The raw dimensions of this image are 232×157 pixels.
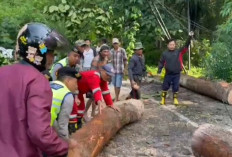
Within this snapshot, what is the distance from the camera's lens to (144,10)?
1556cm

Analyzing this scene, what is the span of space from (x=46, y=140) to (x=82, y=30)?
13817 mm

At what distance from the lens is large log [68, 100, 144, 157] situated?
4910 millimetres

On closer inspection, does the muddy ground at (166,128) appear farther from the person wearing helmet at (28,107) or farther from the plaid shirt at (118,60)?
the person wearing helmet at (28,107)

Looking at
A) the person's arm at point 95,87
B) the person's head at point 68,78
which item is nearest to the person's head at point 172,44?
the person's arm at point 95,87

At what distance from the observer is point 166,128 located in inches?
305

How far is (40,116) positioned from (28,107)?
95 mm

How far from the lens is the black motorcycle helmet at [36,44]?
241 centimetres

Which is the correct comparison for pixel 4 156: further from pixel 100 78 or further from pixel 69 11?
pixel 69 11

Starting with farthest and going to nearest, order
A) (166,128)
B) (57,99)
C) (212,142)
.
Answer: (166,128), (212,142), (57,99)

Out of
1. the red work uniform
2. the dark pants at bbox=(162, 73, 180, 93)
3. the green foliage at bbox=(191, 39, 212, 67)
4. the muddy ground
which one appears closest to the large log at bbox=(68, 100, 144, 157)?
the muddy ground

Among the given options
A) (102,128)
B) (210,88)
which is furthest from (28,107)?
(210,88)

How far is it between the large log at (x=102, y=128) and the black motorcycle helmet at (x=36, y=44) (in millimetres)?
1621

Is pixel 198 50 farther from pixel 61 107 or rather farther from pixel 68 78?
pixel 61 107

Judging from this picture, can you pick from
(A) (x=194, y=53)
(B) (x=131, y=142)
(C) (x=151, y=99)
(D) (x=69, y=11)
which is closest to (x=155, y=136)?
(B) (x=131, y=142)
